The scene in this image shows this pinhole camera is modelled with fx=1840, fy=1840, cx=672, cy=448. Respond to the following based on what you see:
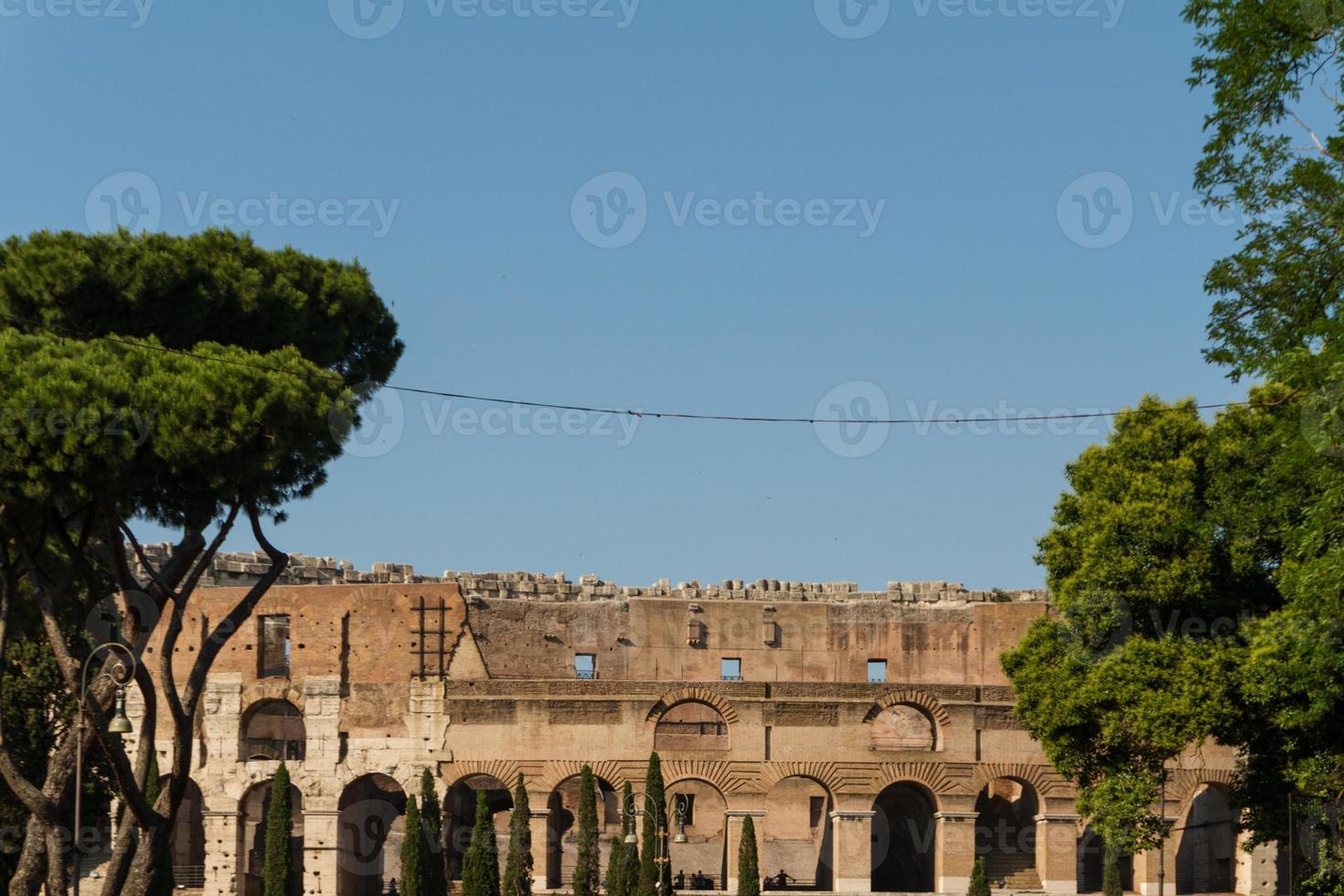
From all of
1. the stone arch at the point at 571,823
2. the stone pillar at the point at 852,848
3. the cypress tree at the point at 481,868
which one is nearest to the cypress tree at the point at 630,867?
the cypress tree at the point at 481,868

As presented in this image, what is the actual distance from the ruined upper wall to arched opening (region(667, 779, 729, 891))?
18.6 feet

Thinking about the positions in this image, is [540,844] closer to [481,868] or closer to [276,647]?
[481,868]

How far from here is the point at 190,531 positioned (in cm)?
2352

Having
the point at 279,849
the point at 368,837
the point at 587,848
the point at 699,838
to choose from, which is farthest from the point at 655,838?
the point at 699,838

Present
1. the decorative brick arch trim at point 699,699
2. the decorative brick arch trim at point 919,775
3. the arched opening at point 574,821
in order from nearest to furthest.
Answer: the decorative brick arch trim at point 919,775 → the decorative brick arch trim at point 699,699 → the arched opening at point 574,821

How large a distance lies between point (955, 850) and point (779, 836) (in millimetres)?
8541

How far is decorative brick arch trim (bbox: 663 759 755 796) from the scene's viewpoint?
142 ft

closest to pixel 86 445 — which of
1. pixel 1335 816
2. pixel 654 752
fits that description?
pixel 1335 816

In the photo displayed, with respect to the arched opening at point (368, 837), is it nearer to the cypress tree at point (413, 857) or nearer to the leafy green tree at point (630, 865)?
the cypress tree at point (413, 857)

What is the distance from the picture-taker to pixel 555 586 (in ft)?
175

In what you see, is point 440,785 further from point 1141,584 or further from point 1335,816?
point 1335,816

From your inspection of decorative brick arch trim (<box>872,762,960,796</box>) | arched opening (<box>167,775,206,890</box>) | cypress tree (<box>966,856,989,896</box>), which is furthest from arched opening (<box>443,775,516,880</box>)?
cypress tree (<box>966,856,989,896</box>)

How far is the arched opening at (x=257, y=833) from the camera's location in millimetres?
44938

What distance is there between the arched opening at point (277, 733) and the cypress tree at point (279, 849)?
23.7 feet
